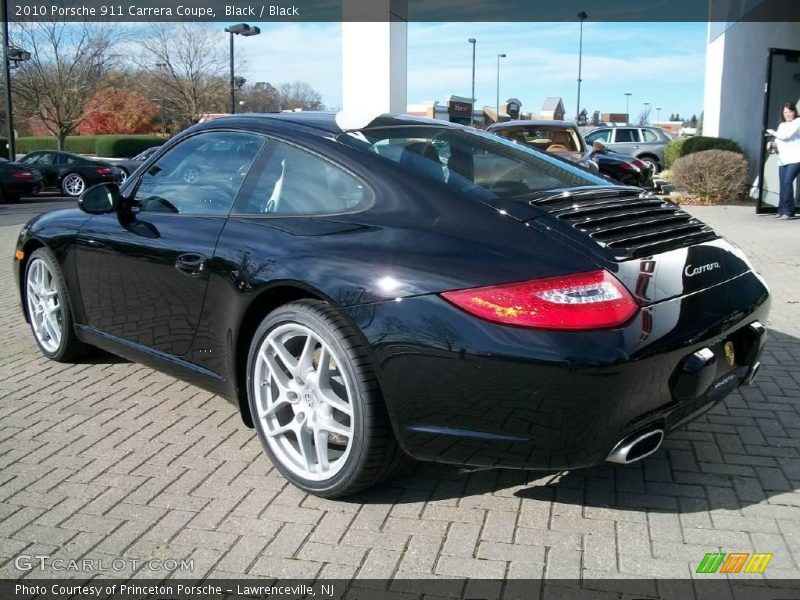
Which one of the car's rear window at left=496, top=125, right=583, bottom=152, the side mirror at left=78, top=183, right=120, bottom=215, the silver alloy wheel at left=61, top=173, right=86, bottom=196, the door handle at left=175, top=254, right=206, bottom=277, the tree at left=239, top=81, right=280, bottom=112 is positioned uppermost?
the tree at left=239, top=81, right=280, bottom=112

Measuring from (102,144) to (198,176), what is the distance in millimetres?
42146

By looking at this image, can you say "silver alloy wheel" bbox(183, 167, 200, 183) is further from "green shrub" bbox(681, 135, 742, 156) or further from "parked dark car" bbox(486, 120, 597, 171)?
"green shrub" bbox(681, 135, 742, 156)

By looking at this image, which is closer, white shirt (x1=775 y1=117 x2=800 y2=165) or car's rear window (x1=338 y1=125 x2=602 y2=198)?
car's rear window (x1=338 y1=125 x2=602 y2=198)

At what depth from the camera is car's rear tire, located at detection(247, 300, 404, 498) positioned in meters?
2.67

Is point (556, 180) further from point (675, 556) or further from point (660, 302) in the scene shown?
point (675, 556)

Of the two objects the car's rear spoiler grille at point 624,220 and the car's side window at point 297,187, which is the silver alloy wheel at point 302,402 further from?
the car's rear spoiler grille at point 624,220

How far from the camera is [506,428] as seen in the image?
246 centimetres

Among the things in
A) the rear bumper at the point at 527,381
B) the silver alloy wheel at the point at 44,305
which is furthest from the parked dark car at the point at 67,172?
the rear bumper at the point at 527,381

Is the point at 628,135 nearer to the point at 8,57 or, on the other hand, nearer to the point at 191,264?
the point at 8,57

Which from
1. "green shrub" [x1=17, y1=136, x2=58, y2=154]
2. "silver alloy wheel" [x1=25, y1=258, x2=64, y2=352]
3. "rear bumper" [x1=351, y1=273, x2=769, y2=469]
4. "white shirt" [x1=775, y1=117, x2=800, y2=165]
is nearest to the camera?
"rear bumper" [x1=351, y1=273, x2=769, y2=469]

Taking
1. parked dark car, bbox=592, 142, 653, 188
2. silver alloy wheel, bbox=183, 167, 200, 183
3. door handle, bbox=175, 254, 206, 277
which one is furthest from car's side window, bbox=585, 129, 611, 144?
door handle, bbox=175, 254, 206, 277

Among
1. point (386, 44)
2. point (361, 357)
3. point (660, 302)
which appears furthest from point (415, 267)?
point (386, 44)

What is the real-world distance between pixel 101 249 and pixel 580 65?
48238 mm

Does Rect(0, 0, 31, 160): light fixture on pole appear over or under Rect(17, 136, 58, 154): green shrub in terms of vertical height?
over
